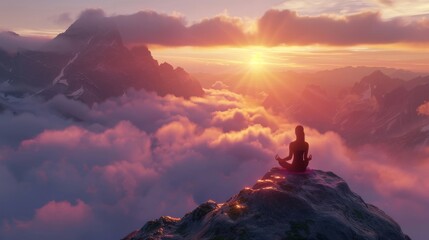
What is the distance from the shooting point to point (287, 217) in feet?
56.2

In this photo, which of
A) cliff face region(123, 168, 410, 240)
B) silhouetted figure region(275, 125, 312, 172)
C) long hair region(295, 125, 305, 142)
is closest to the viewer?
cliff face region(123, 168, 410, 240)

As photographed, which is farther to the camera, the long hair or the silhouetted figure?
the long hair

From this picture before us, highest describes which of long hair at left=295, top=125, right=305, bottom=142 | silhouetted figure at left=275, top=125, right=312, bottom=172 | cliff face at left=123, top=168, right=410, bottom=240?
long hair at left=295, top=125, right=305, bottom=142

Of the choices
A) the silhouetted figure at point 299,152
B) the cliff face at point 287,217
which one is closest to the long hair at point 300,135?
the silhouetted figure at point 299,152

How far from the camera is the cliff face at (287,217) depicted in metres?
16.4

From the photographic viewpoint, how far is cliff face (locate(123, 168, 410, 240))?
53.7 feet

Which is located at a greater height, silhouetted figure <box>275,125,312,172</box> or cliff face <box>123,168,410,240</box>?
silhouetted figure <box>275,125,312,172</box>

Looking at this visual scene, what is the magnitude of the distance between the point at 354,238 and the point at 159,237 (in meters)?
9.05

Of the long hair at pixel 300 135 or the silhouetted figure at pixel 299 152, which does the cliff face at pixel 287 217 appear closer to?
the silhouetted figure at pixel 299 152

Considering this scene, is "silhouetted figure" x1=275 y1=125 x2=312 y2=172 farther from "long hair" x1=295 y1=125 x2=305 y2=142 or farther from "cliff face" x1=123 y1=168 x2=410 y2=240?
"cliff face" x1=123 y1=168 x2=410 y2=240

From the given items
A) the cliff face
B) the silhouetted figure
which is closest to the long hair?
the silhouetted figure

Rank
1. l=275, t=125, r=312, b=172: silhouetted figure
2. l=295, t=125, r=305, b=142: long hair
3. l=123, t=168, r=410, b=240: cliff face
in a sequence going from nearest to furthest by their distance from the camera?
l=123, t=168, r=410, b=240: cliff face
l=275, t=125, r=312, b=172: silhouetted figure
l=295, t=125, r=305, b=142: long hair

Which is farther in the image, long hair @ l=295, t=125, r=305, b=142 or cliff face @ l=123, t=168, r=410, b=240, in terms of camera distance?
long hair @ l=295, t=125, r=305, b=142

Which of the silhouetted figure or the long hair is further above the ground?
the long hair
